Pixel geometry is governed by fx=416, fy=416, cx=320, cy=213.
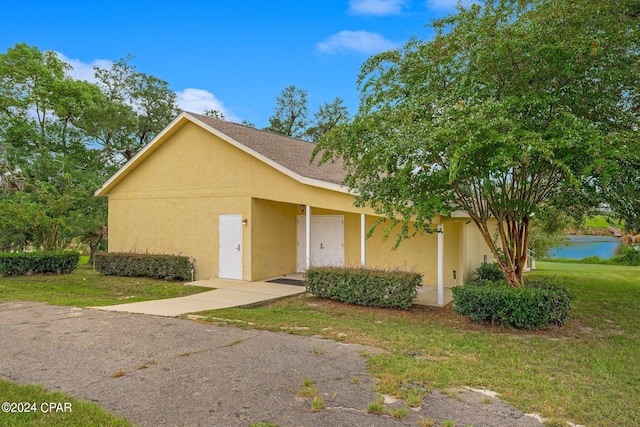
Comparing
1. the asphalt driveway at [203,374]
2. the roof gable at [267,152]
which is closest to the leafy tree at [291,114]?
the roof gable at [267,152]

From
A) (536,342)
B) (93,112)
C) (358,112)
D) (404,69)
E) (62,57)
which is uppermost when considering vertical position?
(62,57)

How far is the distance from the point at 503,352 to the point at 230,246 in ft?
29.4

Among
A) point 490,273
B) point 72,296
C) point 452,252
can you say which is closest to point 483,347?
point 452,252

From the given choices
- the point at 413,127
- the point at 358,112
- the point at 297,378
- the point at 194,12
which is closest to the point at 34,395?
the point at 297,378

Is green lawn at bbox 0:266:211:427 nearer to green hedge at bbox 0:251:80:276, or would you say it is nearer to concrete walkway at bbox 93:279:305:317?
green hedge at bbox 0:251:80:276

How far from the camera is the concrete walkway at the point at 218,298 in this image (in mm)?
8723

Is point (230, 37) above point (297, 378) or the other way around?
above

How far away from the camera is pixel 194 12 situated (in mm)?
15148

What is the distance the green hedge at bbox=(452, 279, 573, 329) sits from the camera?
24.1 feet

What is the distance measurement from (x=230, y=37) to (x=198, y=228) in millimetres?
8358

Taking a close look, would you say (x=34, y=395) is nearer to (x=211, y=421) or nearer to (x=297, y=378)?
(x=211, y=421)

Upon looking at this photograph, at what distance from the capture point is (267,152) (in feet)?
41.8

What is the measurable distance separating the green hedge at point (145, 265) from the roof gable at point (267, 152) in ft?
10.3

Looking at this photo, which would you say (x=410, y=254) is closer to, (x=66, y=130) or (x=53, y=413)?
(x=53, y=413)
